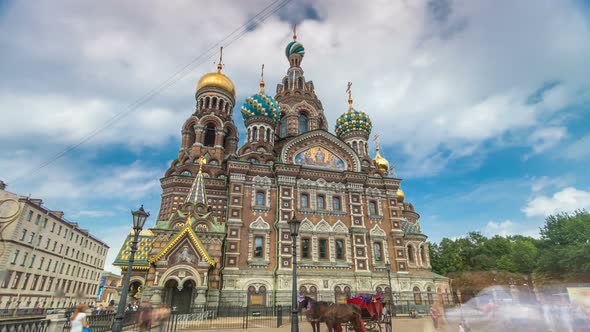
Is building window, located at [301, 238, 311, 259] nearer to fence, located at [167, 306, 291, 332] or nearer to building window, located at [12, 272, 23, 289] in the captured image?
fence, located at [167, 306, 291, 332]

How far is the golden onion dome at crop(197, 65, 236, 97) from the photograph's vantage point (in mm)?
33156

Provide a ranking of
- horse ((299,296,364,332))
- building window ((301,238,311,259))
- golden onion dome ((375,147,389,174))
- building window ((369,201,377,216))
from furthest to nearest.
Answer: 1. golden onion dome ((375,147,389,174))
2. building window ((369,201,377,216))
3. building window ((301,238,311,259))
4. horse ((299,296,364,332))

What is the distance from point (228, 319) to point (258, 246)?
19.5 feet

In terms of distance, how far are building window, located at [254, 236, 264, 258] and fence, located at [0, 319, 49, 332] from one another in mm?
Answer: 13109

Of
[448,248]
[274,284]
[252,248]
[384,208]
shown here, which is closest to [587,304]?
[384,208]

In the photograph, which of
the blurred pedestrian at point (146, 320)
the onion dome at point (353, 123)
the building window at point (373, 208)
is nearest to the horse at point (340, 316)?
the blurred pedestrian at point (146, 320)

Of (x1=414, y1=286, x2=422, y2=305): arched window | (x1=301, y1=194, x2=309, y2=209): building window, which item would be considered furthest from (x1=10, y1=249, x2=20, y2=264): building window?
(x1=414, y1=286, x2=422, y2=305): arched window

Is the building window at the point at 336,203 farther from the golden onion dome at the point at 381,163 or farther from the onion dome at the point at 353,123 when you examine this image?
the golden onion dome at the point at 381,163

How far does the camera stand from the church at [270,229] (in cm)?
1895

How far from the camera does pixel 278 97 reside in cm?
3428

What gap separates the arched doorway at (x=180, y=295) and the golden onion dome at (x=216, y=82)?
21.3 meters

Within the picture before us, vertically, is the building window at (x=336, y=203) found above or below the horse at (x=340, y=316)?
above

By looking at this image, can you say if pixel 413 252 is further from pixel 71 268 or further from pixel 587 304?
pixel 71 268

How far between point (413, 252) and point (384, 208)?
4298 millimetres
